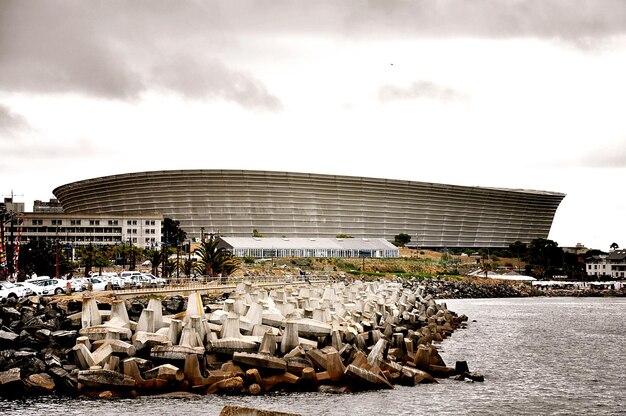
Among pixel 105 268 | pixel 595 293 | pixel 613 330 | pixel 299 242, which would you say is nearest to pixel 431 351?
pixel 613 330

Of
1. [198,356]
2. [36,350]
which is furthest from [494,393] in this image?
[36,350]

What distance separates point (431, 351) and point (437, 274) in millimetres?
125926

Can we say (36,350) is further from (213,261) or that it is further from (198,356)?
(213,261)

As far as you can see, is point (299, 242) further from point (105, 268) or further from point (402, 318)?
point (402, 318)

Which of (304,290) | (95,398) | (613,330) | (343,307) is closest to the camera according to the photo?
(95,398)

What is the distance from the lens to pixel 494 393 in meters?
33.1

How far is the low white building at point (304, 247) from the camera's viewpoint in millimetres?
172625

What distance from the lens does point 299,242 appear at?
611ft

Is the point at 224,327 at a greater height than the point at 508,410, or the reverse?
the point at 224,327

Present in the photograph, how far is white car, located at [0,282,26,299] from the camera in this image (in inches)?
2073

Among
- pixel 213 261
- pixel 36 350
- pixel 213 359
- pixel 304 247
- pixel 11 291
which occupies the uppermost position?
pixel 304 247

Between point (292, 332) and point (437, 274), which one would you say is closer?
point (292, 332)

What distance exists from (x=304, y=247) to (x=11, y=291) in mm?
129497

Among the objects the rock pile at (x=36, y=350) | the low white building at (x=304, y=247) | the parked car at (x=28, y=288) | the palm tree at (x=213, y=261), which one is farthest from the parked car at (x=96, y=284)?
the low white building at (x=304, y=247)
